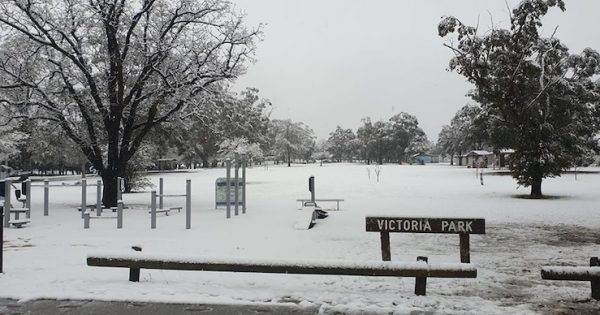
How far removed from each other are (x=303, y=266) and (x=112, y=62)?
13793mm

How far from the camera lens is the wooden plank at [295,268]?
5.69m

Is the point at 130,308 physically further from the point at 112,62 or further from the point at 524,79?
the point at 524,79

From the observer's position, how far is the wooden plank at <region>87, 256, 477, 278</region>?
5688 mm

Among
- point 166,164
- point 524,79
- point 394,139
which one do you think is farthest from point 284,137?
point 524,79

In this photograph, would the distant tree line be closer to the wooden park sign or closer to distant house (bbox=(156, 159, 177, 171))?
distant house (bbox=(156, 159, 177, 171))

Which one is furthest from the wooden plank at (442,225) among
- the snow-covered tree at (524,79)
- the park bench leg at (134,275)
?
the snow-covered tree at (524,79)

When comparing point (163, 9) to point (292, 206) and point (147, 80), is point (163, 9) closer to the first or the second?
point (147, 80)

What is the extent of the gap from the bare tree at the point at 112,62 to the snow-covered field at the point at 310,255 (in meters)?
3.51

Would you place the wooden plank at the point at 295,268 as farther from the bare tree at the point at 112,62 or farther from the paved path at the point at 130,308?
the bare tree at the point at 112,62

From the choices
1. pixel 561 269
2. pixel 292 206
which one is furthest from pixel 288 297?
pixel 292 206

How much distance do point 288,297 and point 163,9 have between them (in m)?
14.9

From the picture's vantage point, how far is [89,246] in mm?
9656

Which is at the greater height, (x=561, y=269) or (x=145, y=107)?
(x=145, y=107)

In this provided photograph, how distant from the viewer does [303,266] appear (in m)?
5.85
